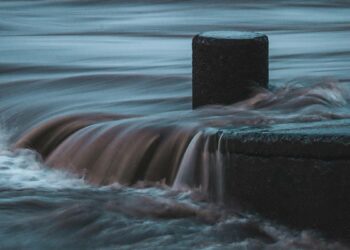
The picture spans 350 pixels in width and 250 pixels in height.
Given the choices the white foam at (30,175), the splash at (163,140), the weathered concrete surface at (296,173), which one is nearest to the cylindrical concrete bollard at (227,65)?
the splash at (163,140)

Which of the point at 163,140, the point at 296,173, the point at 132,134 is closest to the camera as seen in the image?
the point at 296,173

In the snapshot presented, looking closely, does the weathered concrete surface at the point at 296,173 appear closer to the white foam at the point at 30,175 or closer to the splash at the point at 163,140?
the splash at the point at 163,140

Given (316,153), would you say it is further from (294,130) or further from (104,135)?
(104,135)

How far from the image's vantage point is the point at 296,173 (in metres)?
6.09

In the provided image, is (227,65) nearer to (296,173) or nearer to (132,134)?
(132,134)

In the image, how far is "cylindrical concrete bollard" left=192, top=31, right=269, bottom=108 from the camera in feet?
25.2

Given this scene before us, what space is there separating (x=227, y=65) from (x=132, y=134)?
844 millimetres

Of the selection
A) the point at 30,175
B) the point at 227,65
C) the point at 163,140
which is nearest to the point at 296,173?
the point at 163,140

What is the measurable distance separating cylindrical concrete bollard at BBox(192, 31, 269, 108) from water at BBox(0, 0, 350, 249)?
0.12 metres

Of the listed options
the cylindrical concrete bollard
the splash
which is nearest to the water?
the splash

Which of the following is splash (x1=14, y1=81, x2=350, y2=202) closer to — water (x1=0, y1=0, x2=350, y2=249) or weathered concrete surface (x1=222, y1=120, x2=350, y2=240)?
water (x1=0, y1=0, x2=350, y2=249)

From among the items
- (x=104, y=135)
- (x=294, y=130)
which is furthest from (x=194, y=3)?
(x=294, y=130)

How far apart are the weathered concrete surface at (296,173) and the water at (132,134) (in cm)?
11

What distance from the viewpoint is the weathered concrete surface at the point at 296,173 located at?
19.6ft
